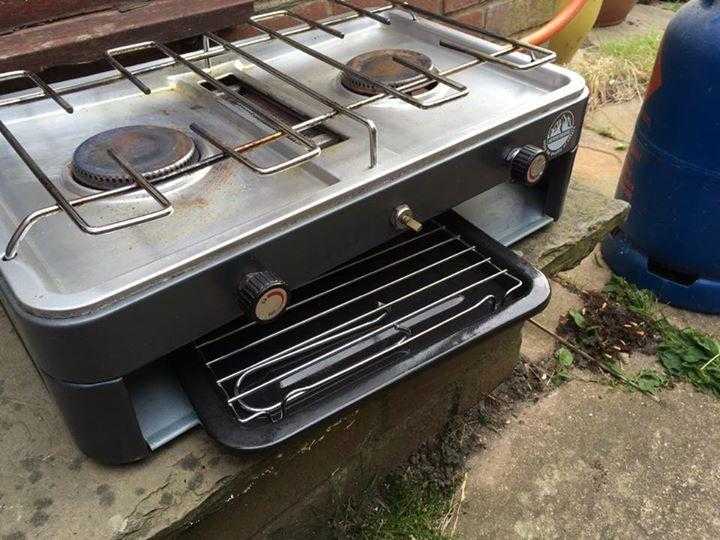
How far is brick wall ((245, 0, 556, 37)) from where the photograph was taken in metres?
1.58

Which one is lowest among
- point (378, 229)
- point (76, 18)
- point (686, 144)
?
point (686, 144)

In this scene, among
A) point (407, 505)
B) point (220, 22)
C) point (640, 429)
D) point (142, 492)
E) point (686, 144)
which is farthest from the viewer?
point (686, 144)

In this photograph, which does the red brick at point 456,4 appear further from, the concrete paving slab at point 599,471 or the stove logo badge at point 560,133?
the concrete paving slab at point 599,471

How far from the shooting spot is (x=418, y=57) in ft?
4.08

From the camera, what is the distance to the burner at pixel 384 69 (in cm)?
116

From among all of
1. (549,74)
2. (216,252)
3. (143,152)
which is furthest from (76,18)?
(549,74)

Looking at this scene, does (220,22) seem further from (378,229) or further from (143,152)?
(378,229)

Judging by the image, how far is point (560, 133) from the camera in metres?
1.14

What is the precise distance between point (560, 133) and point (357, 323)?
0.49m

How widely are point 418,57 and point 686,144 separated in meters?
0.98

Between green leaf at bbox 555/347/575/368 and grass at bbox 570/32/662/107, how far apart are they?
181 cm

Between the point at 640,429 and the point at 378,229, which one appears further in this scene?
the point at 640,429

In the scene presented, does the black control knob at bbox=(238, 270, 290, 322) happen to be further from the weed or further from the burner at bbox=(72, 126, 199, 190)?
the weed

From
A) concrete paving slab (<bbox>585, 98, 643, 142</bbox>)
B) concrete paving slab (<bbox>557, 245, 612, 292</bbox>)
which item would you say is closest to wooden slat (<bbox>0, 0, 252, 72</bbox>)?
concrete paving slab (<bbox>557, 245, 612, 292</bbox>)
